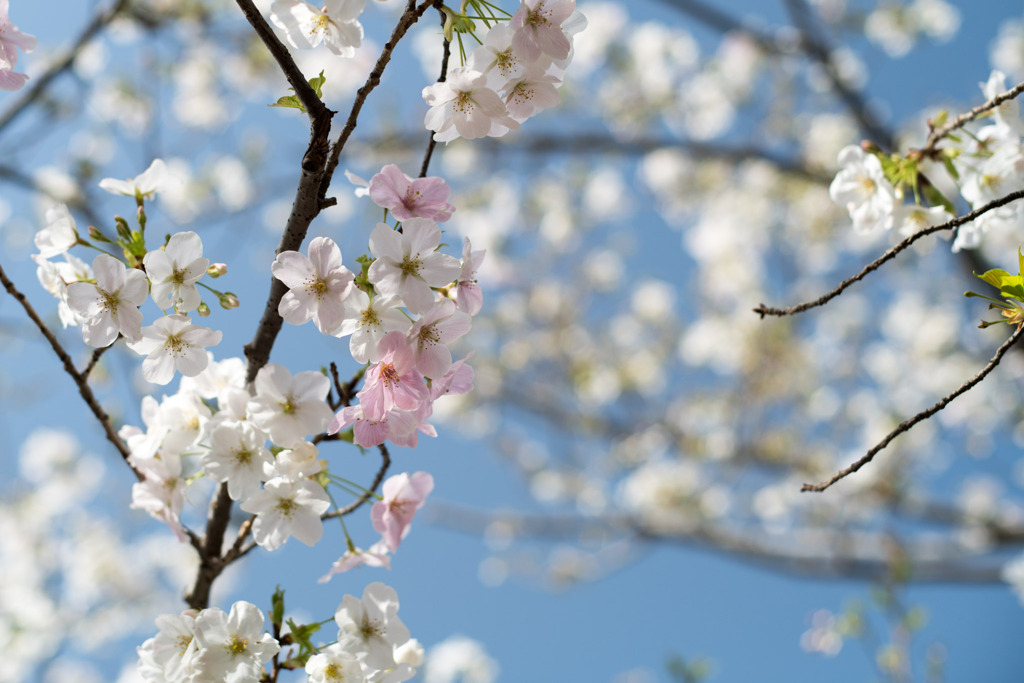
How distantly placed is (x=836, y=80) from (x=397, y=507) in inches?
146

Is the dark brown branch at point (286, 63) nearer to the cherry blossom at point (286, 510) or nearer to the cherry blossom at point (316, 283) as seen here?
the cherry blossom at point (316, 283)

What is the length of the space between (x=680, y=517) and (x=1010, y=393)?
9.27ft

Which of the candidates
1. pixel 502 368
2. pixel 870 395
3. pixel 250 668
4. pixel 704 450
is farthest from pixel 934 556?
pixel 250 668

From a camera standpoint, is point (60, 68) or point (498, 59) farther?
point (60, 68)

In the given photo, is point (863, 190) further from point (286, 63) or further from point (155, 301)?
point (155, 301)

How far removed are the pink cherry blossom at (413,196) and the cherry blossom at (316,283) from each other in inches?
4.1

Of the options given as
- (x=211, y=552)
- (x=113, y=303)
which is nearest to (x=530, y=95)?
(x=113, y=303)

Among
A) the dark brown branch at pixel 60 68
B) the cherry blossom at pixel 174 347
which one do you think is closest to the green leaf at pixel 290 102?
the cherry blossom at pixel 174 347

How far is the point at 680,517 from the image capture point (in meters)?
5.91

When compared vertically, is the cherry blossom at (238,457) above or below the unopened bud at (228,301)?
below

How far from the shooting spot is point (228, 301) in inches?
42.5

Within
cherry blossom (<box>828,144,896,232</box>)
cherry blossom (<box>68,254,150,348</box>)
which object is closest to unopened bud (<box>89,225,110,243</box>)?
cherry blossom (<box>68,254,150,348</box>)

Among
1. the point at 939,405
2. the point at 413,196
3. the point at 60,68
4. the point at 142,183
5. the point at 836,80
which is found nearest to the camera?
the point at 939,405

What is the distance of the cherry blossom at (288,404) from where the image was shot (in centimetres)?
95
